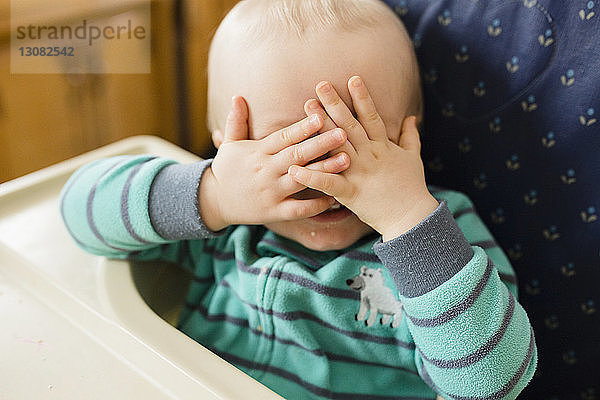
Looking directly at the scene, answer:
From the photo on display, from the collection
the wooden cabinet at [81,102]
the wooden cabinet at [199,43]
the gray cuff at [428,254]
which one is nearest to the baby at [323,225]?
the gray cuff at [428,254]

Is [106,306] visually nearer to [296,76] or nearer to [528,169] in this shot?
[296,76]

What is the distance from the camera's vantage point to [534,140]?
2.22 feet

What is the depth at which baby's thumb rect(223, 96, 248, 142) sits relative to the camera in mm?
600

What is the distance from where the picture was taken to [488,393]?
0.55 meters

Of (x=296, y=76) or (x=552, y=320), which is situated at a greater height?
(x=296, y=76)

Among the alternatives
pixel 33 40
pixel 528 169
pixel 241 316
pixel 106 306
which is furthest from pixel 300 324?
pixel 33 40

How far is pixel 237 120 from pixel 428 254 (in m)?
0.23

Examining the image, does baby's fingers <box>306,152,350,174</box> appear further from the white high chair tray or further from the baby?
the white high chair tray

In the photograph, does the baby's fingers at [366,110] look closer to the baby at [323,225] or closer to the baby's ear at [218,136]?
the baby at [323,225]

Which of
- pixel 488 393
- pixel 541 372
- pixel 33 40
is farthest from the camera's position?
pixel 33 40

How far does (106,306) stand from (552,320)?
1.74ft
